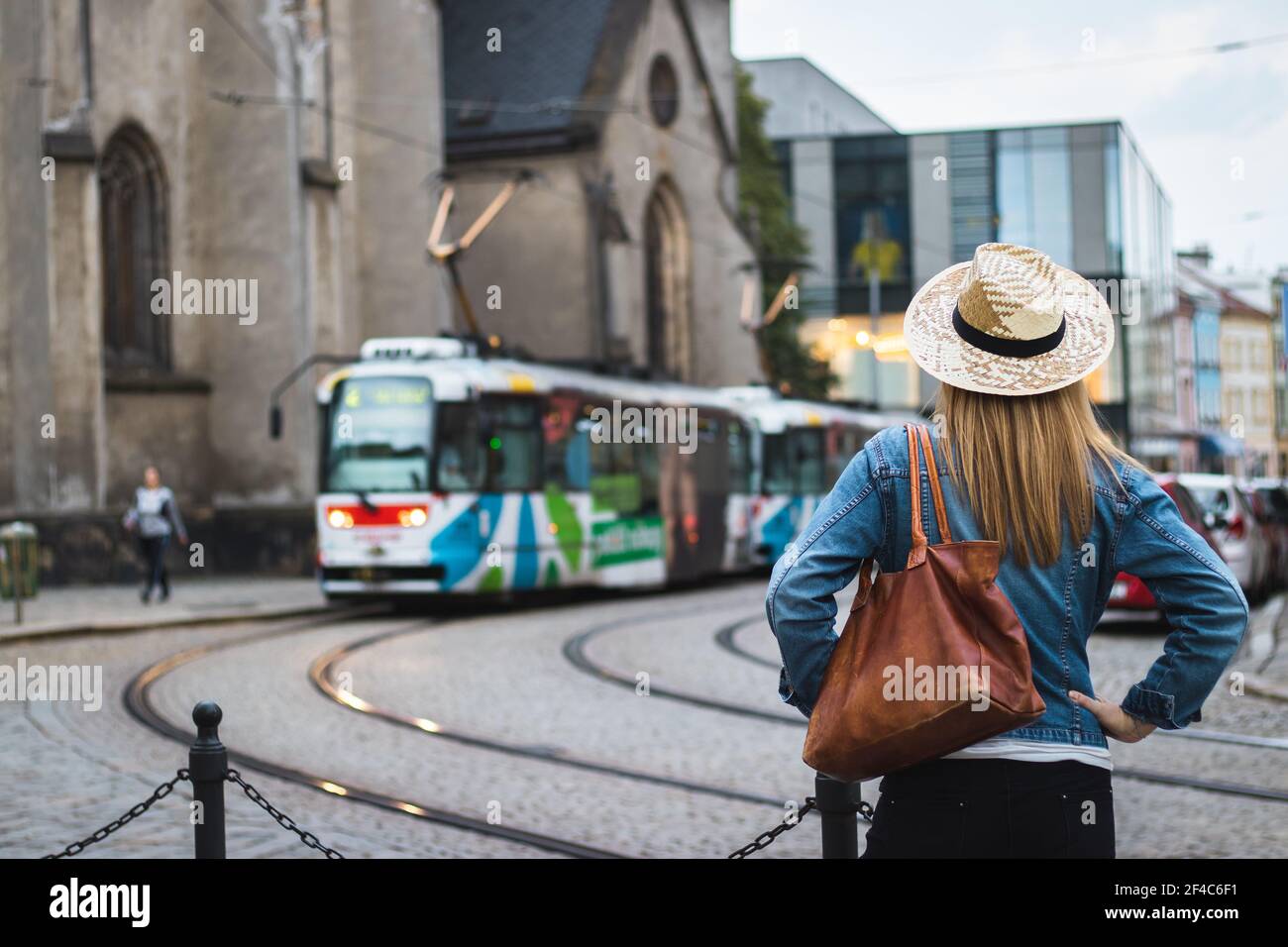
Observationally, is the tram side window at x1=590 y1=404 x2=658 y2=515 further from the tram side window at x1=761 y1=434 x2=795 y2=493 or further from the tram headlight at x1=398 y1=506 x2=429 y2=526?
the tram side window at x1=761 y1=434 x2=795 y2=493

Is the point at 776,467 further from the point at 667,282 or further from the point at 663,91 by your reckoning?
the point at 663,91

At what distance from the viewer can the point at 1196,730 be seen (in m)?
10.9

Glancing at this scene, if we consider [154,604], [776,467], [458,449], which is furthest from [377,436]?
[776,467]

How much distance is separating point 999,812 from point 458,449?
1648 cm

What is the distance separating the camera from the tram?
1895cm

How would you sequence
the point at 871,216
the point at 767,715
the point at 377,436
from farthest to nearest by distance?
the point at 871,216
the point at 377,436
the point at 767,715

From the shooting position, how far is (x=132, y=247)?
26.5m

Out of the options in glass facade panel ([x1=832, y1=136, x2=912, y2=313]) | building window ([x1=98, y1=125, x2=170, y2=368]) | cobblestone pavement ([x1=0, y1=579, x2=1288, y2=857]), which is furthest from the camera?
glass facade panel ([x1=832, y1=136, x2=912, y2=313])

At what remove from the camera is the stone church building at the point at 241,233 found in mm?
23906

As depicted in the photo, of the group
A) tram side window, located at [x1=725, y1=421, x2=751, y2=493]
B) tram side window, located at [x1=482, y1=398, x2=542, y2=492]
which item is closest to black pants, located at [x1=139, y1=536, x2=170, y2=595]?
tram side window, located at [x1=482, y1=398, x2=542, y2=492]
